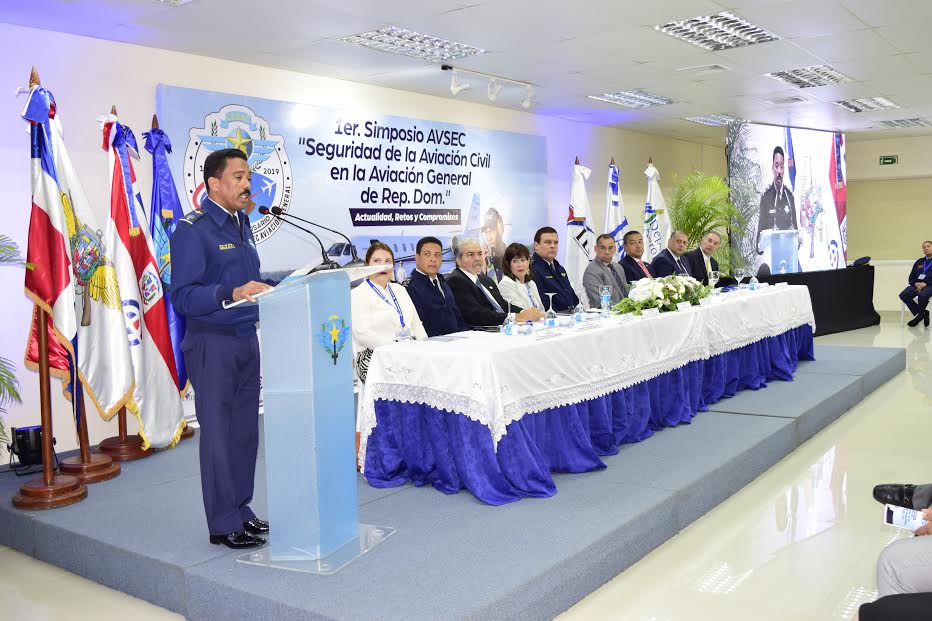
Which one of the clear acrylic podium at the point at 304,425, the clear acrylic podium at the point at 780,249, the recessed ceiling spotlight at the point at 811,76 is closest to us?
the clear acrylic podium at the point at 304,425

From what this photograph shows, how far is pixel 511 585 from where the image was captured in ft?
9.59

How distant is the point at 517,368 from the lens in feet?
13.0

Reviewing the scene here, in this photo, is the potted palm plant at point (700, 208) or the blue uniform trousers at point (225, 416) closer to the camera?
the blue uniform trousers at point (225, 416)

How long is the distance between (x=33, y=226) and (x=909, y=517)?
4089 millimetres

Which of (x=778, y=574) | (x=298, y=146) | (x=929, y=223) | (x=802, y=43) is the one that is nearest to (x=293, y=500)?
(x=778, y=574)

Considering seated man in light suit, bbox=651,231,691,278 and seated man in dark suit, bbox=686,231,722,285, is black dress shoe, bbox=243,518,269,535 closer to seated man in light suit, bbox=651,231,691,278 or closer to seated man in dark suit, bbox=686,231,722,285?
seated man in light suit, bbox=651,231,691,278

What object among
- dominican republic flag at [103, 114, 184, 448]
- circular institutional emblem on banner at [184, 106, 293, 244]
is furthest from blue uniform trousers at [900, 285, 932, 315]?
dominican republic flag at [103, 114, 184, 448]

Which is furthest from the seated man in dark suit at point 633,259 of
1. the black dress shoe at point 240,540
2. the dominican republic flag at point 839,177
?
the dominican republic flag at point 839,177

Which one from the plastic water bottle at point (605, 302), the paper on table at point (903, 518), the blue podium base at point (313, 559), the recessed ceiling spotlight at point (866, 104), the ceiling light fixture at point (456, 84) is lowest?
the blue podium base at point (313, 559)

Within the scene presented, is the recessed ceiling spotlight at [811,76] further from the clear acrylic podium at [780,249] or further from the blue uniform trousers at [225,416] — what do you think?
the blue uniform trousers at [225,416]

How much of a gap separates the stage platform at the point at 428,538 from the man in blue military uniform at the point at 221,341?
27cm

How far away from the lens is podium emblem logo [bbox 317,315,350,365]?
3.13 meters

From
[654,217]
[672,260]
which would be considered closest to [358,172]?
[672,260]

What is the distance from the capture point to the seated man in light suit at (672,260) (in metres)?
7.61
